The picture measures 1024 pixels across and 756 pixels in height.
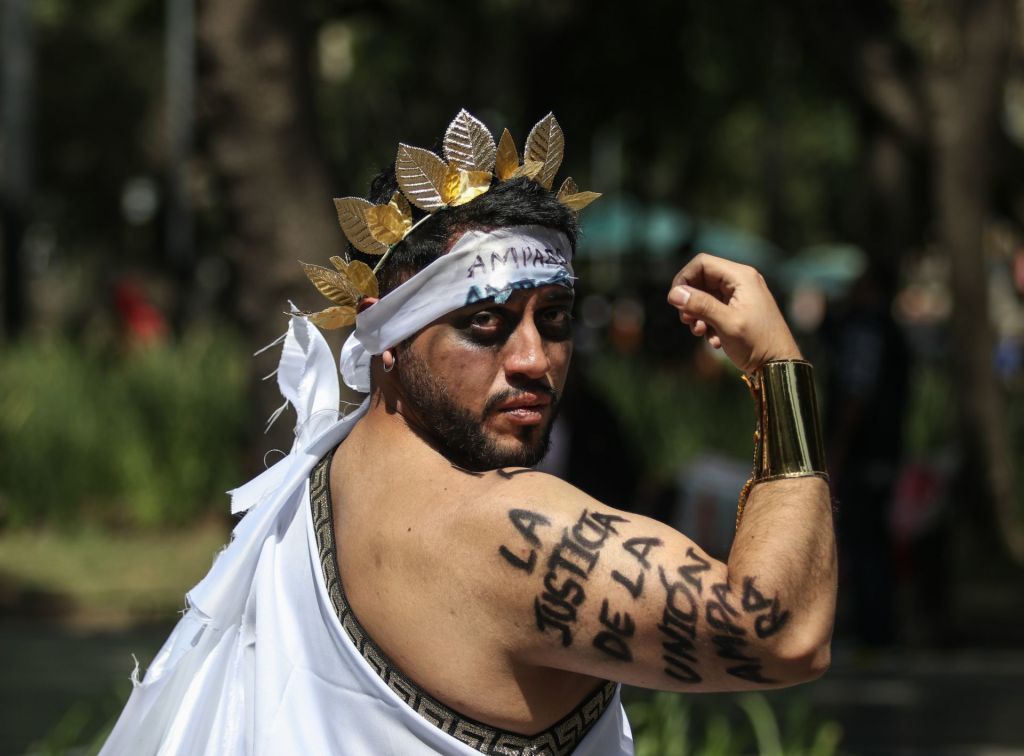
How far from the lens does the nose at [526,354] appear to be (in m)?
2.33

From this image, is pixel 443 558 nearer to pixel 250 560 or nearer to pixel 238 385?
pixel 250 560

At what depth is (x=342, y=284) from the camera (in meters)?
2.56

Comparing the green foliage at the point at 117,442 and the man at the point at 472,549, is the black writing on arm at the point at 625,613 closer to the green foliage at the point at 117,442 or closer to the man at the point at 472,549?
the man at the point at 472,549

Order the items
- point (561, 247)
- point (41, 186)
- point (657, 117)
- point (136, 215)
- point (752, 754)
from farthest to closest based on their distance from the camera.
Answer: point (41, 186) → point (136, 215) → point (657, 117) → point (752, 754) → point (561, 247)

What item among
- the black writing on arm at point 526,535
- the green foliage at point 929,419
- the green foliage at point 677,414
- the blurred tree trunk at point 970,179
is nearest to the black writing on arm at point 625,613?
the black writing on arm at point 526,535

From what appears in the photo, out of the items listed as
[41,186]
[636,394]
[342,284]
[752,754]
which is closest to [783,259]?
[41,186]

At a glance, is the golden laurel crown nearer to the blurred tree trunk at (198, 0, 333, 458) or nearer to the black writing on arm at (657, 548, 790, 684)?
the black writing on arm at (657, 548, 790, 684)

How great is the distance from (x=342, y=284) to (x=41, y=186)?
33.9 metres

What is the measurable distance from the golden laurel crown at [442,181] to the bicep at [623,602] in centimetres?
52

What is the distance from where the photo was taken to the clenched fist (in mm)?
2281

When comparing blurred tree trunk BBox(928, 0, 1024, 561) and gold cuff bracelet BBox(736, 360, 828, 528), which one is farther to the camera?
blurred tree trunk BBox(928, 0, 1024, 561)

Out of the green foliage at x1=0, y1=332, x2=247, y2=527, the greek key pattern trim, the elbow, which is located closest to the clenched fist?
the elbow

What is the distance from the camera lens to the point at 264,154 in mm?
7164

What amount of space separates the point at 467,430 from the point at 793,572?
516mm
